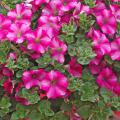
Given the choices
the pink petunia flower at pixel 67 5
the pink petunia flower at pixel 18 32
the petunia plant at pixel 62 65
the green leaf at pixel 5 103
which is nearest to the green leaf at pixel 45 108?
the petunia plant at pixel 62 65

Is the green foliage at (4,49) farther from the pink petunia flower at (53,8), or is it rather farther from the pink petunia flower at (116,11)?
the pink petunia flower at (116,11)

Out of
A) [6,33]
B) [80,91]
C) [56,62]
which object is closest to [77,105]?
[80,91]

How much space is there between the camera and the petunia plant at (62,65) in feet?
4.55

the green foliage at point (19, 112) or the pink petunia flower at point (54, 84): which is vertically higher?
the pink petunia flower at point (54, 84)

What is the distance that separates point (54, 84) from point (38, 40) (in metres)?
0.15

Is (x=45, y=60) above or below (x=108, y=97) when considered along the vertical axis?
above

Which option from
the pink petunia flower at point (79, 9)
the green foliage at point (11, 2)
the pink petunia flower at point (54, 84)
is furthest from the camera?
the green foliage at point (11, 2)

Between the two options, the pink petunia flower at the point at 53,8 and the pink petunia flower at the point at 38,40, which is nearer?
the pink petunia flower at the point at 38,40

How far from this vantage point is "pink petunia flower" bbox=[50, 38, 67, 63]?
140 cm

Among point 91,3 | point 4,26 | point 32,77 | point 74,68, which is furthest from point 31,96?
point 91,3

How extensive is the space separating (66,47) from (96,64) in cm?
11

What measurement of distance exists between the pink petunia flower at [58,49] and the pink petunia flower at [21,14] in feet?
0.45

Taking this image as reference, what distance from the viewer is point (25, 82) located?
1382 mm

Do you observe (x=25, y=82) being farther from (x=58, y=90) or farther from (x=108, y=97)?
(x=108, y=97)
